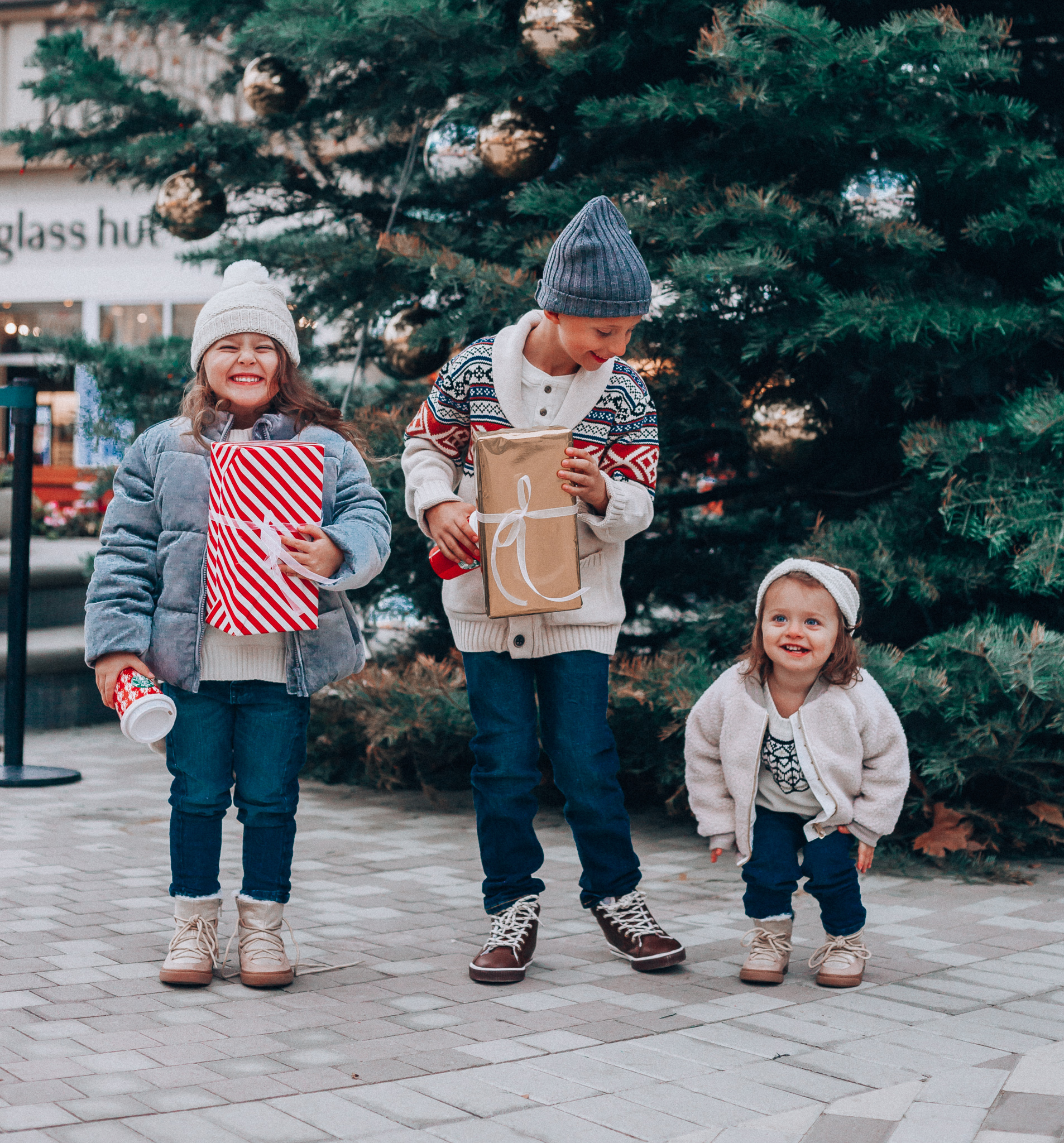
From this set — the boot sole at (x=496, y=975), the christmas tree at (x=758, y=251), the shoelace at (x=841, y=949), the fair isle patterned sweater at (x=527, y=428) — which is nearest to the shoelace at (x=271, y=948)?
the boot sole at (x=496, y=975)

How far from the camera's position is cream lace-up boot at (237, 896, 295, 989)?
325cm

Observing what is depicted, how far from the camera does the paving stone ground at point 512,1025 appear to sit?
8.11ft

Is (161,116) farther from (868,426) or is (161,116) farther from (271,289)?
(868,426)

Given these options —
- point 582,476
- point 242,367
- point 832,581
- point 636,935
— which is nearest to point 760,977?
point 636,935

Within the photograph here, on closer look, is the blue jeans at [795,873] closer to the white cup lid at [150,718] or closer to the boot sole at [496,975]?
the boot sole at [496,975]

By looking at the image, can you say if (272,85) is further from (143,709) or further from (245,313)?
(143,709)

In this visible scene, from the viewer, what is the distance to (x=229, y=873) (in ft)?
14.6

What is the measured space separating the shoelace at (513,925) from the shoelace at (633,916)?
0.20m

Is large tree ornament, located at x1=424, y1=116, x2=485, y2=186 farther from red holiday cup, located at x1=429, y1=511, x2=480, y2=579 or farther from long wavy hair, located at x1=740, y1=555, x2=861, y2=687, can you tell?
long wavy hair, located at x1=740, y1=555, x2=861, y2=687

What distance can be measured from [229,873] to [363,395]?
2411 mm

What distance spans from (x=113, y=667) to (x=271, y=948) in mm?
774

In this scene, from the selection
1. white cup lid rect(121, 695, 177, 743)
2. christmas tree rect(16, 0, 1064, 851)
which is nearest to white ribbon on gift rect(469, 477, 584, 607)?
white cup lid rect(121, 695, 177, 743)

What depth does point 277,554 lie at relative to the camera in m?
3.18

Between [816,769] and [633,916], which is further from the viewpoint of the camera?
[633,916]
